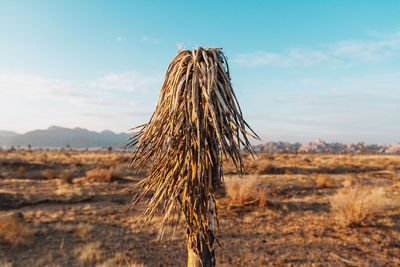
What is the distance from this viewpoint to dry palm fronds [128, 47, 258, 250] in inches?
89.0

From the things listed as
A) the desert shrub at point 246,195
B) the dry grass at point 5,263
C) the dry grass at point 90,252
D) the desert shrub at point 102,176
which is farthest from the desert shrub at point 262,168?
the dry grass at point 5,263

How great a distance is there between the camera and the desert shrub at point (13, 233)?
23.8 ft

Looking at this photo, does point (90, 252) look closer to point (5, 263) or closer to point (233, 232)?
point (5, 263)

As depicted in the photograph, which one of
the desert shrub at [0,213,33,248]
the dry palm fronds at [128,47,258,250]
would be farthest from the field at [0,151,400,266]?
the dry palm fronds at [128,47,258,250]

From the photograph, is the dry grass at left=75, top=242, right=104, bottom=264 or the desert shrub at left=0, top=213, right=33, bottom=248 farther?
the desert shrub at left=0, top=213, right=33, bottom=248

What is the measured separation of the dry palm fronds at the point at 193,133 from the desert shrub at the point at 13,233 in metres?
7.62

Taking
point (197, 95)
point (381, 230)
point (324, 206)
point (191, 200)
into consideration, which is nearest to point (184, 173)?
point (191, 200)

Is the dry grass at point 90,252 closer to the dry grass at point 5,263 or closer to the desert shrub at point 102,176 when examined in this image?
the dry grass at point 5,263

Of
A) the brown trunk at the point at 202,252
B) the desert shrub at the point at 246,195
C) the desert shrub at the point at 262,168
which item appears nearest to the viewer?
the brown trunk at the point at 202,252

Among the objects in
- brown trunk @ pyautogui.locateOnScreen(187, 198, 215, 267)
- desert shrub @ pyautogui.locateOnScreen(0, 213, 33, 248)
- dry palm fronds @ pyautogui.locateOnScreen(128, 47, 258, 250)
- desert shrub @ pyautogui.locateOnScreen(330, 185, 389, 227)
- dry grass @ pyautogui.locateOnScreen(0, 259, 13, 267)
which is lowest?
dry grass @ pyautogui.locateOnScreen(0, 259, 13, 267)

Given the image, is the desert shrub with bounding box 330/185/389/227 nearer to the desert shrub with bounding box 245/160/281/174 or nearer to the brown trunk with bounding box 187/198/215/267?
the brown trunk with bounding box 187/198/215/267

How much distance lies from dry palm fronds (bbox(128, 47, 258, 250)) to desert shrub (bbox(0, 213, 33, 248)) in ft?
25.0

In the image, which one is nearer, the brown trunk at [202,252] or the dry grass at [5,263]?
the brown trunk at [202,252]

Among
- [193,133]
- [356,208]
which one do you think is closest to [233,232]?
[356,208]
